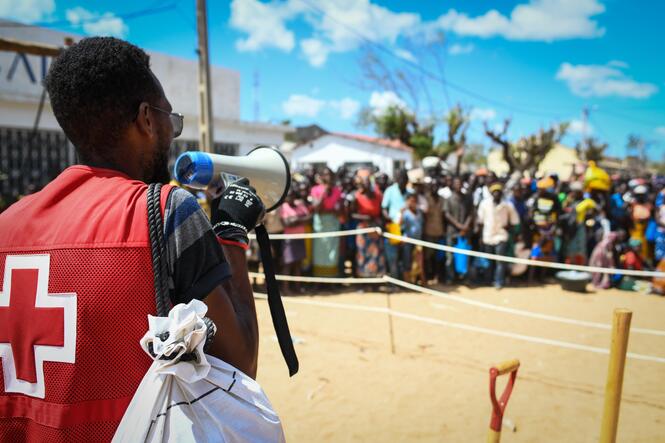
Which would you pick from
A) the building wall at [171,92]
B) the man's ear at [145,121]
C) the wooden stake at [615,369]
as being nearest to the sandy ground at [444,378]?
the wooden stake at [615,369]

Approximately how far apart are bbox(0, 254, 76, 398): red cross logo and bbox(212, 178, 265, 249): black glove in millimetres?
370

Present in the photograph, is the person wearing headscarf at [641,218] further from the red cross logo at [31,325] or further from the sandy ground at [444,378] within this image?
the red cross logo at [31,325]

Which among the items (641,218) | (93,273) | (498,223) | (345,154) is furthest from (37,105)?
(345,154)

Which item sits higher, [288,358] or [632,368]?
[288,358]

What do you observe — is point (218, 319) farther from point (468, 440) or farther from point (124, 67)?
point (468, 440)

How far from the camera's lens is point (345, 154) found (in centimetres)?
2947

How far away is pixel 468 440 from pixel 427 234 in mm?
4970

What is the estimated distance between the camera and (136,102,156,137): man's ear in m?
1.17

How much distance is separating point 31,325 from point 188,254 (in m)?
0.37

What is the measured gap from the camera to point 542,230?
27.6ft

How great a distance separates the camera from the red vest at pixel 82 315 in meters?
1.01

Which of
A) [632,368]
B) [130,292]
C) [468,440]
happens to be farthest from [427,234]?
[130,292]

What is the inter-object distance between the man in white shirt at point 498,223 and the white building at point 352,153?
20174mm

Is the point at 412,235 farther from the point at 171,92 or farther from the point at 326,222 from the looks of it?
the point at 171,92
